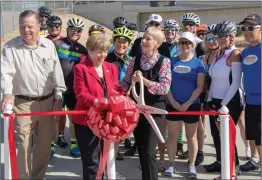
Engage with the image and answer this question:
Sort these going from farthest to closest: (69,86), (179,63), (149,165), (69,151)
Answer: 1. (69,151)
2. (69,86)
3. (179,63)
4. (149,165)

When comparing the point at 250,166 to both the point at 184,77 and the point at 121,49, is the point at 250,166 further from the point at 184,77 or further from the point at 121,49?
the point at 121,49

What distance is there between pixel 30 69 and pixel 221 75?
7.96ft

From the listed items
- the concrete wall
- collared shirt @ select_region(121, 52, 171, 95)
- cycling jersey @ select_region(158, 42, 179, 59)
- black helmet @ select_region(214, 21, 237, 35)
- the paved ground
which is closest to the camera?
collared shirt @ select_region(121, 52, 171, 95)

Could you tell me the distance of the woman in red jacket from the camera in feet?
13.2

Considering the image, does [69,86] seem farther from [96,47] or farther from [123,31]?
[96,47]

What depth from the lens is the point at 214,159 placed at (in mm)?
6102

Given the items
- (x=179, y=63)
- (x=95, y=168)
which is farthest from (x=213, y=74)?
(x=95, y=168)

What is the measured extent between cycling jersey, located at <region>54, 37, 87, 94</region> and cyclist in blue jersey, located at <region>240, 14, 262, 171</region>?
2483mm

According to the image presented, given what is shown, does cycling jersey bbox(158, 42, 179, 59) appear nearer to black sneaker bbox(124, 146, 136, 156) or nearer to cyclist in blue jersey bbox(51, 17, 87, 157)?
cyclist in blue jersey bbox(51, 17, 87, 157)

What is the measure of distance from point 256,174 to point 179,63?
1.89 metres

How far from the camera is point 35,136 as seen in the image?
4.85m

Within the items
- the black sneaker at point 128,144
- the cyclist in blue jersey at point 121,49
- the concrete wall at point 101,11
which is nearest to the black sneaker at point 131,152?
the black sneaker at point 128,144

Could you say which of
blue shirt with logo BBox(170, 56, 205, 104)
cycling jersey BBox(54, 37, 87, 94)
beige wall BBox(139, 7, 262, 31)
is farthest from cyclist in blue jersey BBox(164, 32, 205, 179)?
beige wall BBox(139, 7, 262, 31)

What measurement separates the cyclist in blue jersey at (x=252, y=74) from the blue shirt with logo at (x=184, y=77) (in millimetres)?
590
